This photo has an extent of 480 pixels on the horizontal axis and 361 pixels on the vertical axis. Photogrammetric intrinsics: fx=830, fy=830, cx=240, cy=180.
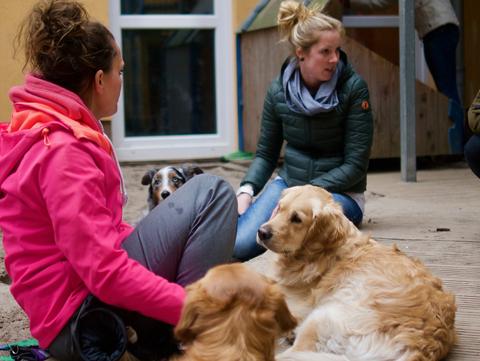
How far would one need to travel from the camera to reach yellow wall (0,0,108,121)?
8.07 meters

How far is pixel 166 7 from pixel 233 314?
7.07 m

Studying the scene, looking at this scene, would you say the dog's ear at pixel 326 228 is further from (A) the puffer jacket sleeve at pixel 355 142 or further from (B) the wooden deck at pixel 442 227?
(A) the puffer jacket sleeve at pixel 355 142

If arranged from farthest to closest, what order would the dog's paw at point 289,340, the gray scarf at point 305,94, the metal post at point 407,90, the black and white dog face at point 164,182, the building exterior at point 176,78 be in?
the building exterior at point 176,78, the metal post at point 407,90, the black and white dog face at point 164,182, the gray scarf at point 305,94, the dog's paw at point 289,340

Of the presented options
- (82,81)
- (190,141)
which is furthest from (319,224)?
(190,141)

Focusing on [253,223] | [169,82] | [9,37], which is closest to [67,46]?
[253,223]

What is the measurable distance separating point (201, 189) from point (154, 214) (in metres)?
0.18

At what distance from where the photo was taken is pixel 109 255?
7.79 feet

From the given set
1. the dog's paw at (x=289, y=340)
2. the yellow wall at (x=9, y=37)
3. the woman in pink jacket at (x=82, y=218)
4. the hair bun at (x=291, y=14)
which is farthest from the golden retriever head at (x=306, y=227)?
the yellow wall at (x=9, y=37)

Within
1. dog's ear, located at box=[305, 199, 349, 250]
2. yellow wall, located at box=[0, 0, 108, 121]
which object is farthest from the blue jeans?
yellow wall, located at box=[0, 0, 108, 121]

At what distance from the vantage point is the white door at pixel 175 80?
343 inches

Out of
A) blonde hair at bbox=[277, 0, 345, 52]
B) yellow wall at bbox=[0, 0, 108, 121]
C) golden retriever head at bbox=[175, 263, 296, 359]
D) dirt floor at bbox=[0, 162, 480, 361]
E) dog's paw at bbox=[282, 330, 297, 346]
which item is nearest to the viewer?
golden retriever head at bbox=[175, 263, 296, 359]

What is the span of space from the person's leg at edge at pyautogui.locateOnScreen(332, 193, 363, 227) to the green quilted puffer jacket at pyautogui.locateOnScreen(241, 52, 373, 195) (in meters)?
0.04

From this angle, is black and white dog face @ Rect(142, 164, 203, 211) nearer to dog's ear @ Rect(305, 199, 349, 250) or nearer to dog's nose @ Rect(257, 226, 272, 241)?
dog's nose @ Rect(257, 226, 272, 241)

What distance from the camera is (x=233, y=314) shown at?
6.74 feet
